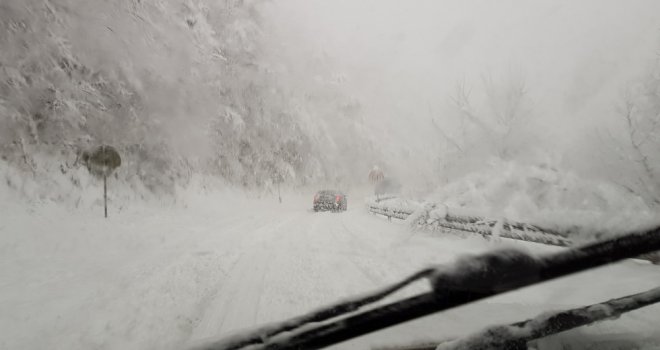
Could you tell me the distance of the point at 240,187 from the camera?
24422 mm

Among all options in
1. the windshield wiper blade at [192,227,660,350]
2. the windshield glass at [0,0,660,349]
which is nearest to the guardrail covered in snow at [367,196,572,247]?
the windshield glass at [0,0,660,349]

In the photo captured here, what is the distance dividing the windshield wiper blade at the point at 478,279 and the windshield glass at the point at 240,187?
0.04 metres

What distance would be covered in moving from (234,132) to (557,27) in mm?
33005

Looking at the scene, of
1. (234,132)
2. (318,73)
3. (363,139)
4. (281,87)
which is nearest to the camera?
(234,132)

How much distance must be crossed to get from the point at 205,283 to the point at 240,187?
20.5 metres

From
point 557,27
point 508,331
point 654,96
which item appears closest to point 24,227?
point 508,331

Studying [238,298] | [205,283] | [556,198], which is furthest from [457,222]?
[205,283]

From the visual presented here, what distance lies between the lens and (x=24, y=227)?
7453 mm

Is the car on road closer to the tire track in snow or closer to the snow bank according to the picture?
the tire track in snow

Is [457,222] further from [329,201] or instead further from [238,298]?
[329,201]

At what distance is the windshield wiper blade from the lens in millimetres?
1225

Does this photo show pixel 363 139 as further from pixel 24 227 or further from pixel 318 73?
pixel 24 227

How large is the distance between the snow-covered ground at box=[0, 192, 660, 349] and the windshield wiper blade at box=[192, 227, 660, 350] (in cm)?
11

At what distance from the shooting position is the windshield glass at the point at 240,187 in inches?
113
